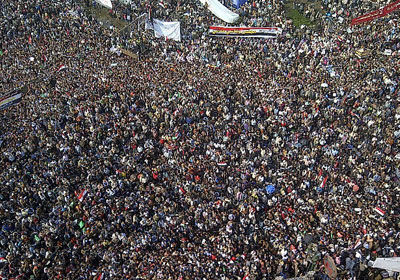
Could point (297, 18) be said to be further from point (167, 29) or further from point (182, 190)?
point (182, 190)

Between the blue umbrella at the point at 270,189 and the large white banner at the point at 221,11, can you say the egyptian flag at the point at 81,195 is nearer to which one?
the blue umbrella at the point at 270,189

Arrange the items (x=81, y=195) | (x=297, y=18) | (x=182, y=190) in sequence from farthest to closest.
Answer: (x=297, y=18)
(x=182, y=190)
(x=81, y=195)

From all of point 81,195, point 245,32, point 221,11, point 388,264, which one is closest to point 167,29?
point 221,11

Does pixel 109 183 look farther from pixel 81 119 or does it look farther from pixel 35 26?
pixel 35 26

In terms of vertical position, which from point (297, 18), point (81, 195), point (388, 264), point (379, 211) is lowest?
point (81, 195)

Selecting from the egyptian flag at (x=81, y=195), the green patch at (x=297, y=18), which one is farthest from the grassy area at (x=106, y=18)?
the egyptian flag at (x=81, y=195)

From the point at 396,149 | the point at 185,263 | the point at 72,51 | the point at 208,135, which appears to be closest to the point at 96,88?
the point at 72,51
